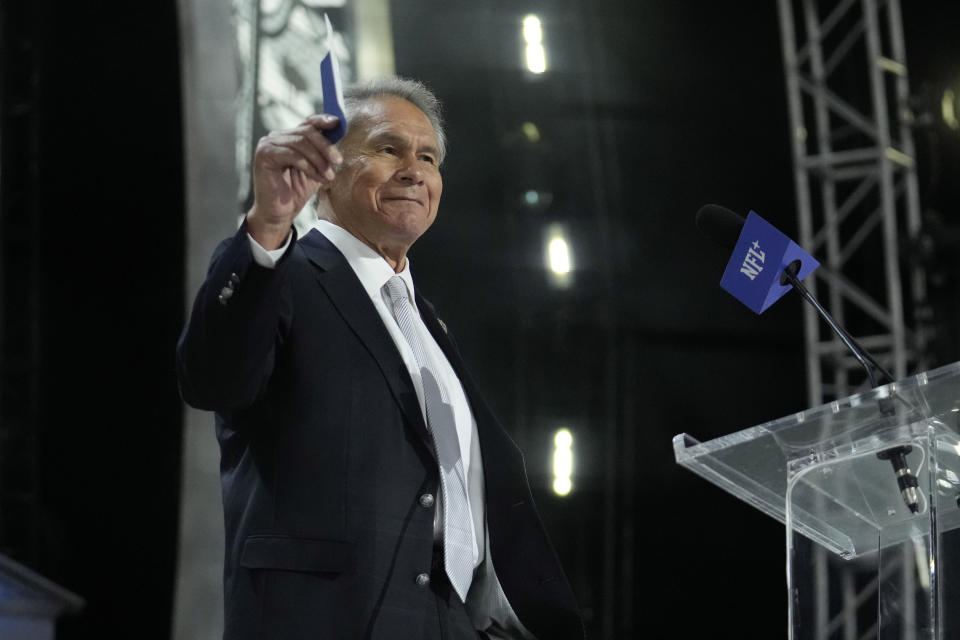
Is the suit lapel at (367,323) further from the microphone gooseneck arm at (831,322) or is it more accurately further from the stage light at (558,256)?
the stage light at (558,256)

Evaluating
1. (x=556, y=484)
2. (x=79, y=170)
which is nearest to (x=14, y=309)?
(x=79, y=170)

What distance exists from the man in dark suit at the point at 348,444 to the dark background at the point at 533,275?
2.25 m

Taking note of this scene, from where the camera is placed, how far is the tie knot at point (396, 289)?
177cm

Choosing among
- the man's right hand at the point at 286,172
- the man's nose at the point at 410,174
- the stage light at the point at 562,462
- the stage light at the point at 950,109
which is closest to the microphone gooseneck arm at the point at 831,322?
the man's nose at the point at 410,174

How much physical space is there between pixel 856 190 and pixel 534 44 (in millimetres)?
1605

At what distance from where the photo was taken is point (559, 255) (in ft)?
14.8

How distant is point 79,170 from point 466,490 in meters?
2.89

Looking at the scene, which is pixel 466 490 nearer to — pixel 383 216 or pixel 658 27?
pixel 383 216

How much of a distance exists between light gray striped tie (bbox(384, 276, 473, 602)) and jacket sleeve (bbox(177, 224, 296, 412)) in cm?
30

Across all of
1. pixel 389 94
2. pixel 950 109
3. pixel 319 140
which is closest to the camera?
pixel 319 140

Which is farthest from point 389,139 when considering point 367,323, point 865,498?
point 865,498

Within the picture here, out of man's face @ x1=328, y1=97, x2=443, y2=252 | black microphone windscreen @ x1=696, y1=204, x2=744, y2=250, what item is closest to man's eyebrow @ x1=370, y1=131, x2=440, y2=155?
man's face @ x1=328, y1=97, x2=443, y2=252

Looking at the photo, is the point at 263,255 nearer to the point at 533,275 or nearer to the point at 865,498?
the point at 865,498

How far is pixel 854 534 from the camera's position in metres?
1.60
